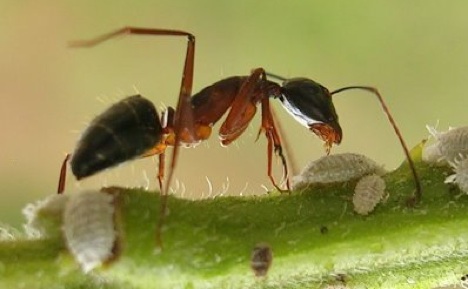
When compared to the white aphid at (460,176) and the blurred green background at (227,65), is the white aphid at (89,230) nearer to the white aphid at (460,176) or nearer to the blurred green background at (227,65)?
the white aphid at (460,176)

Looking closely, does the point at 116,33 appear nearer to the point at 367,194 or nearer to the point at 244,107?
the point at 244,107

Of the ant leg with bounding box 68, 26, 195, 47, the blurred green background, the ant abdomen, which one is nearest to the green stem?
the ant abdomen

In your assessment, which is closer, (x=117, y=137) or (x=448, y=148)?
(x=448, y=148)

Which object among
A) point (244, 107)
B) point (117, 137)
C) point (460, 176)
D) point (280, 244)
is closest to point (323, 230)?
point (280, 244)

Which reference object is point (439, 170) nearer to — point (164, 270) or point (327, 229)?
point (327, 229)

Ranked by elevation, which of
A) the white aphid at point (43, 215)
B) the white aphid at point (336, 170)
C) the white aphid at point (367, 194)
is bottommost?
the white aphid at point (43, 215)

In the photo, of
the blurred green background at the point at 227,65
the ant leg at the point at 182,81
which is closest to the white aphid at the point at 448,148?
the ant leg at the point at 182,81

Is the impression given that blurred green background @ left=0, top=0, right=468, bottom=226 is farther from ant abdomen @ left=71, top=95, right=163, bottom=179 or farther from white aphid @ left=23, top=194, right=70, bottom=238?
white aphid @ left=23, top=194, right=70, bottom=238
